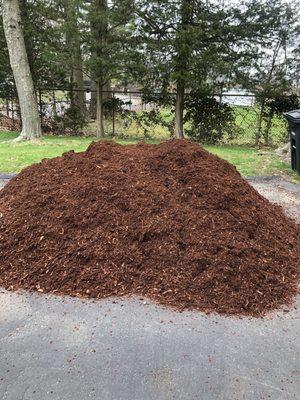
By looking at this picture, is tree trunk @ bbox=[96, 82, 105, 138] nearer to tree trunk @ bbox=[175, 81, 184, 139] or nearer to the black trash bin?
tree trunk @ bbox=[175, 81, 184, 139]

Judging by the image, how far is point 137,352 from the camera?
2285 millimetres

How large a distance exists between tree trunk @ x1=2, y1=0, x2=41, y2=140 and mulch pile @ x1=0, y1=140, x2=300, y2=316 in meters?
6.29

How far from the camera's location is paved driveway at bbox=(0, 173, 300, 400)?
2008 millimetres

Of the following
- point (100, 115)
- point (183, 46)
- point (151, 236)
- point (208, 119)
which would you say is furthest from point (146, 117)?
point (151, 236)

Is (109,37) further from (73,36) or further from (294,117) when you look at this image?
(294,117)

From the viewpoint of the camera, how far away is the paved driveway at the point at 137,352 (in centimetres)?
201

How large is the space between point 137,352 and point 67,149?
712 cm

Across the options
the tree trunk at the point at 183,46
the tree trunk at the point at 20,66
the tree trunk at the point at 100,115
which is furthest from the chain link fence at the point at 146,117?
the tree trunk at the point at 20,66

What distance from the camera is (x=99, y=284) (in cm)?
292

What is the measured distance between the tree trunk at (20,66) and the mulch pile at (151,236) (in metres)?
6.29

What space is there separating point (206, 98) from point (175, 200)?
26.2 ft

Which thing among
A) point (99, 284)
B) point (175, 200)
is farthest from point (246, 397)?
point (175, 200)

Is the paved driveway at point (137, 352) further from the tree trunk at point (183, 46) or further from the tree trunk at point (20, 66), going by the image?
the tree trunk at point (183, 46)

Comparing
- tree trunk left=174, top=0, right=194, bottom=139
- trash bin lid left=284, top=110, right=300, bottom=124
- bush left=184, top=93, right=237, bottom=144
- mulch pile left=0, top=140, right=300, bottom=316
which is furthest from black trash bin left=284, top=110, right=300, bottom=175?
bush left=184, top=93, right=237, bottom=144
